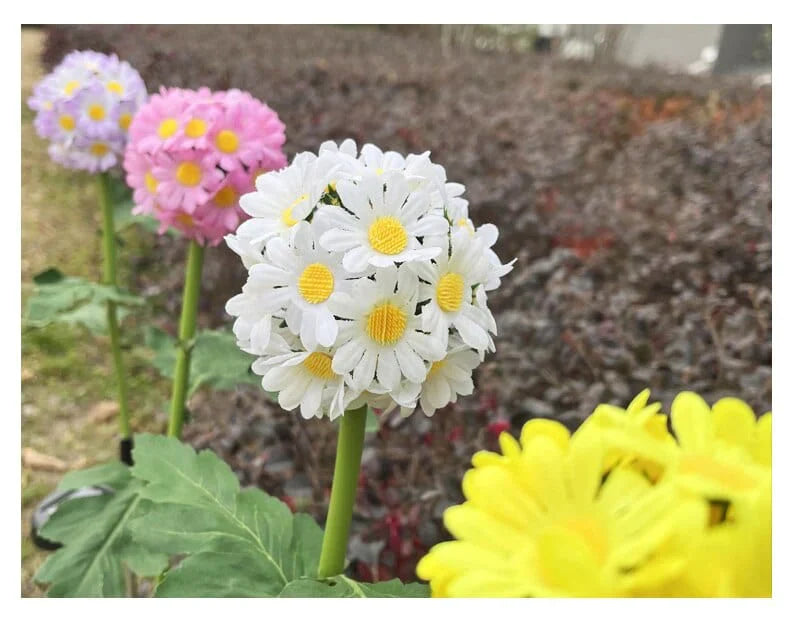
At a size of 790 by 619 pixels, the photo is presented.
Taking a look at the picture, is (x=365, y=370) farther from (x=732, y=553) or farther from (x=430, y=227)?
(x=732, y=553)

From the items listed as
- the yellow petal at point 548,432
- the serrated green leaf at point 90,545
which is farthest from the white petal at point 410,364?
the serrated green leaf at point 90,545

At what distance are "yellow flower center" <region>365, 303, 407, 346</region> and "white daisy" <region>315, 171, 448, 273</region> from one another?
0.05 m

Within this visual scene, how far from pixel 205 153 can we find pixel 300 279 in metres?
0.64

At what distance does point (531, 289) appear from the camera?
8.21 ft

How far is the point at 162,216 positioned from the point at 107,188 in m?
0.48

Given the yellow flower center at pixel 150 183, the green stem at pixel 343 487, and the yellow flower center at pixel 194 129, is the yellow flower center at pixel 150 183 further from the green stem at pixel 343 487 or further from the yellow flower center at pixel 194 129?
the green stem at pixel 343 487

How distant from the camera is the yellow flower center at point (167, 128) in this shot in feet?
4.26

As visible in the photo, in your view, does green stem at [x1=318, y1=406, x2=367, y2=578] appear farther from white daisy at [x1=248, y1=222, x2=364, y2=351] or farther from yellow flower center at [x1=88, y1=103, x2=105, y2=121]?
yellow flower center at [x1=88, y1=103, x2=105, y2=121]

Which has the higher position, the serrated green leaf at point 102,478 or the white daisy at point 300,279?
the white daisy at point 300,279

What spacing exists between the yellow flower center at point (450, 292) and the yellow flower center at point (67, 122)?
1243 millimetres

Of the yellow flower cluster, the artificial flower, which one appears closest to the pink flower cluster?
the artificial flower

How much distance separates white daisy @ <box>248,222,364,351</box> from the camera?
0.72m

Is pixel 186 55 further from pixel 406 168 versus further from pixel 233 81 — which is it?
pixel 406 168

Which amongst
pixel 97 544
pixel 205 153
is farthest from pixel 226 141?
pixel 97 544
